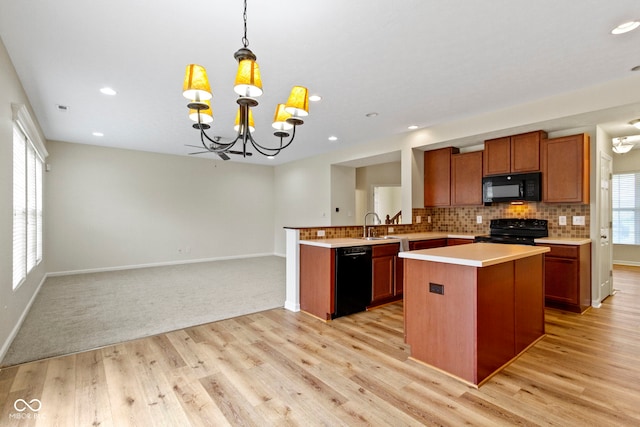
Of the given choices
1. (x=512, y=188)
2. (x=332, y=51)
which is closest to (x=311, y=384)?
(x=332, y=51)

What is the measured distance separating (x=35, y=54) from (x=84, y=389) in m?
2.87

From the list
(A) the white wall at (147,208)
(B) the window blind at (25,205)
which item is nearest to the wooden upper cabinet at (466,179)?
(A) the white wall at (147,208)

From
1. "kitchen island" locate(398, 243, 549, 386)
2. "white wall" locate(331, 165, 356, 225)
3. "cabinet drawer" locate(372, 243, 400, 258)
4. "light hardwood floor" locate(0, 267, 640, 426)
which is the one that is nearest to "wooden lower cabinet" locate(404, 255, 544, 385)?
"kitchen island" locate(398, 243, 549, 386)

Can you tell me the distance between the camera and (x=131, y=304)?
409 cm

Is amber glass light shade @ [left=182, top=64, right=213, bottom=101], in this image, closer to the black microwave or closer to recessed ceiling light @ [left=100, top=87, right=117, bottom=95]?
recessed ceiling light @ [left=100, top=87, right=117, bottom=95]

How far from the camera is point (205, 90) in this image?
75.6 inches

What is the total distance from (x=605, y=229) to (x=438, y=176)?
7.72 feet

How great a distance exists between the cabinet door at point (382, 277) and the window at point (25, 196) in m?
3.90

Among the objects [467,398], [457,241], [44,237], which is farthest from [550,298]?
[44,237]

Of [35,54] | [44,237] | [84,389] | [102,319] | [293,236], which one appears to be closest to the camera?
[84,389]

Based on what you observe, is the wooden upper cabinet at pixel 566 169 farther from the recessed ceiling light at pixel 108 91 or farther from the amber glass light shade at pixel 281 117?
the recessed ceiling light at pixel 108 91

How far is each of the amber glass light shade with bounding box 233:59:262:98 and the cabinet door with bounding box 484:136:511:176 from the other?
403 cm

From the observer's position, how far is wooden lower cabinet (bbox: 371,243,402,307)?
12.8 feet

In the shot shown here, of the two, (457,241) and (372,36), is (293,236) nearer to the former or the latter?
(372,36)
